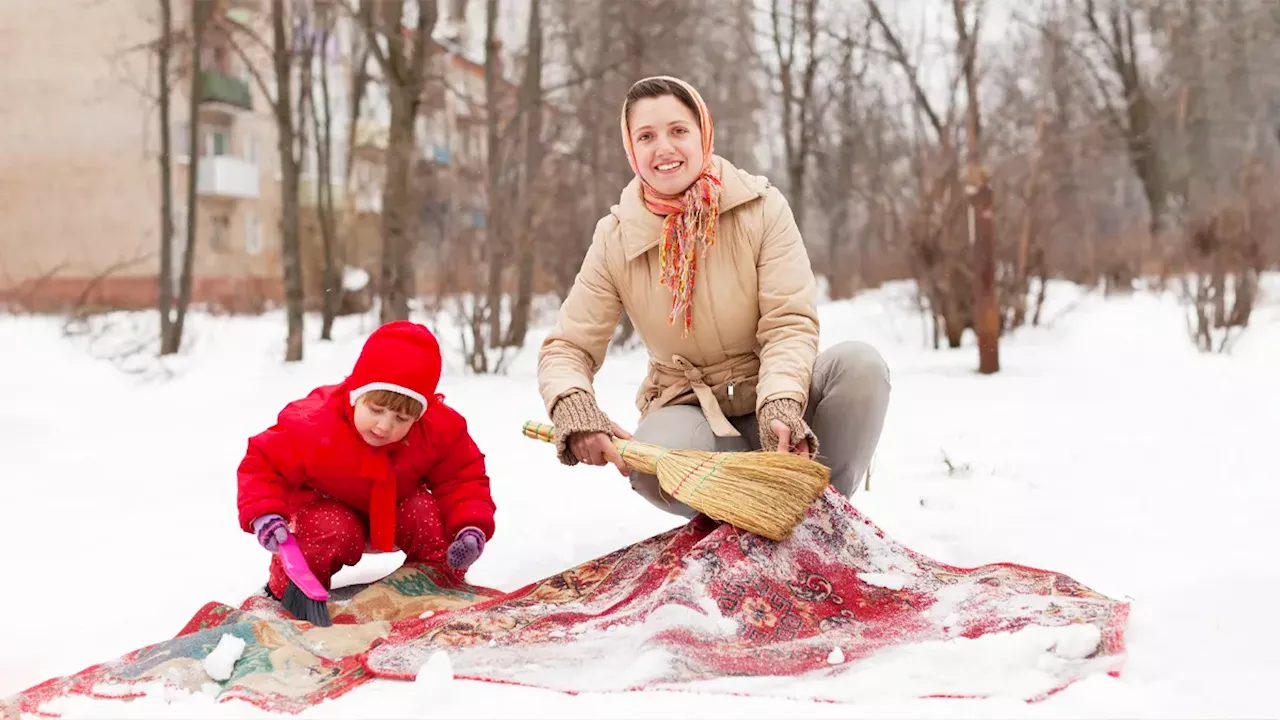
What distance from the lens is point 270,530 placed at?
2391mm

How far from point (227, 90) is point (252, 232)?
2.48 m

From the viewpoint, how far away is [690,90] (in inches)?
102

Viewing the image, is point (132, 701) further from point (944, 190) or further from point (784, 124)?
point (784, 124)

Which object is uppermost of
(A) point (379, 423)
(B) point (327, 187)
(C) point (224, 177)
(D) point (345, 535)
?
(C) point (224, 177)

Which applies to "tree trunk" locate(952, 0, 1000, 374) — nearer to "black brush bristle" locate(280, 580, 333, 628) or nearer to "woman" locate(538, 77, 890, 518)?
"woman" locate(538, 77, 890, 518)

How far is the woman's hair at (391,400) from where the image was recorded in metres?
2.46

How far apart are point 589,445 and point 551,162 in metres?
9.29

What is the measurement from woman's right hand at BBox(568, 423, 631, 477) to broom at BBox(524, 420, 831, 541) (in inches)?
3.1

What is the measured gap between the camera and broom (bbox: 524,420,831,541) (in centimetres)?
225

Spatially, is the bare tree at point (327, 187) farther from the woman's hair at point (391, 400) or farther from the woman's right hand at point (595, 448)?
the woman's right hand at point (595, 448)

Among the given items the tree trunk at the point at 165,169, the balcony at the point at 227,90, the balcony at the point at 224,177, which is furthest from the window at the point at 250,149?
the tree trunk at the point at 165,169

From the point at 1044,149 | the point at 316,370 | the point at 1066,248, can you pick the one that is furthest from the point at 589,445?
the point at 1066,248

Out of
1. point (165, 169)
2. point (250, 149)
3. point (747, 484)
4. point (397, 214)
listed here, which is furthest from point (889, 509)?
point (250, 149)

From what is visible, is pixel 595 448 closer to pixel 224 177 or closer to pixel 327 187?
pixel 327 187
